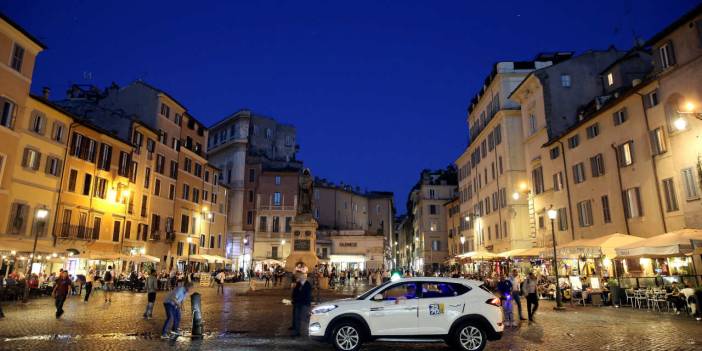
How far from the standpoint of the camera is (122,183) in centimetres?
4103

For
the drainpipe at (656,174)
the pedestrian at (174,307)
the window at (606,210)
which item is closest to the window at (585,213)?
the window at (606,210)

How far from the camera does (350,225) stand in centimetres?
8300

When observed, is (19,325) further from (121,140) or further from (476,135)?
(476,135)

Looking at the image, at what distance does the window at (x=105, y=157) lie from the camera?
126ft

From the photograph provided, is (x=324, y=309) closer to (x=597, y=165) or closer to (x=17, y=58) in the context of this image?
(x=597, y=165)

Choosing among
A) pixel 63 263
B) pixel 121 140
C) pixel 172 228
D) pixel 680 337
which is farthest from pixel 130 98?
pixel 680 337

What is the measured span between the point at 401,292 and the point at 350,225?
72.9m

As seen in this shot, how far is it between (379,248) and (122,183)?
40896 mm

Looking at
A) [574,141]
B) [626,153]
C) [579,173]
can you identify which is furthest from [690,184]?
[574,141]

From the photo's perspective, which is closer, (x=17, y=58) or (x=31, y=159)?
(x=17, y=58)

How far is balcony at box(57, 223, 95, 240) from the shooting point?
33594 millimetres

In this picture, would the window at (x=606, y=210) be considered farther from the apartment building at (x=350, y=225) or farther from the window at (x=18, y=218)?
the apartment building at (x=350, y=225)

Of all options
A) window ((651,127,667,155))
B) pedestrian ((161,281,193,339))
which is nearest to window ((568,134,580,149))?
window ((651,127,667,155))

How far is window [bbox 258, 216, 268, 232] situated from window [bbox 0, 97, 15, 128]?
41355mm
